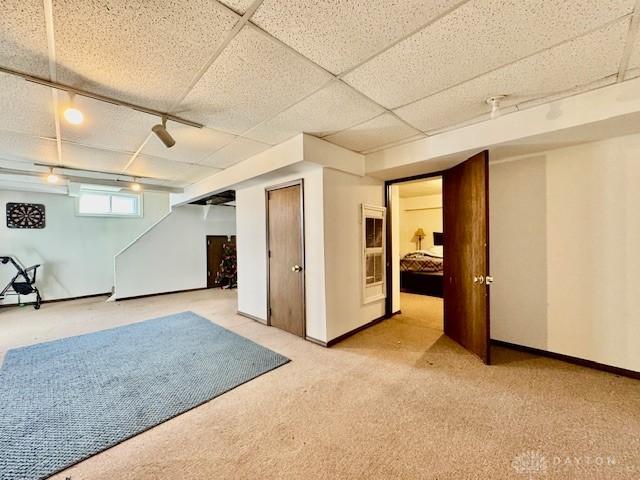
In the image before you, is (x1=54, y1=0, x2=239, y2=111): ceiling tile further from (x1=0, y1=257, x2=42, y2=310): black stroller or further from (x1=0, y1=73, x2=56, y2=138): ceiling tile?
(x1=0, y1=257, x2=42, y2=310): black stroller

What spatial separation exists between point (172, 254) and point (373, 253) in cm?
539

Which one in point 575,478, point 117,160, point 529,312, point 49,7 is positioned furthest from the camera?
point 117,160

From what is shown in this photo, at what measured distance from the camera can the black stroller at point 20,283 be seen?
5.38 m

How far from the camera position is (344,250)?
3.53 m

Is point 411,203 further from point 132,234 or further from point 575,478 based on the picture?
point 132,234

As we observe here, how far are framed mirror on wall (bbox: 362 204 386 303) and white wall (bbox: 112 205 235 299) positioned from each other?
5.03m

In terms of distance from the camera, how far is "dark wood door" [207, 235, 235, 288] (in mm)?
7500

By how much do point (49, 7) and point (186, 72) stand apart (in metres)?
0.67

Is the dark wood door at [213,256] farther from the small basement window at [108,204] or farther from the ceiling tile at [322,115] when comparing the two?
the ceiling tile at [322,115]

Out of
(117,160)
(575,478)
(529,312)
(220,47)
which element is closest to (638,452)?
(575,478)

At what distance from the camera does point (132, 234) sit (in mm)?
7145

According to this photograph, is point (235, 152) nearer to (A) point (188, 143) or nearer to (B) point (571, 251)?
(A) point (188, 143)

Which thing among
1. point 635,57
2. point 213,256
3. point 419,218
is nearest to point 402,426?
point 635,57

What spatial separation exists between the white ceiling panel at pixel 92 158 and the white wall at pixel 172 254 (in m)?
2.61
